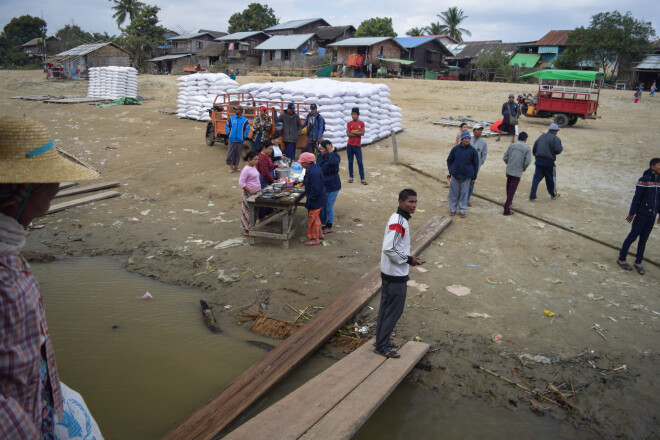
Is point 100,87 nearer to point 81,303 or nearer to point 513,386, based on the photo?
point 81,303

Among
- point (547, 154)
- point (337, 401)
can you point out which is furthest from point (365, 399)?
point (547, 154)

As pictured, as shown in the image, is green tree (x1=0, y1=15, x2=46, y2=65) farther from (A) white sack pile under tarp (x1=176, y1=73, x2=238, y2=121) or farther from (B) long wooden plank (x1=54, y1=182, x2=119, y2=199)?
(B) long wooden plank (x1=54, y1=182, x2=119, y2=199)

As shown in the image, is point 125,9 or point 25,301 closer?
point 25,301

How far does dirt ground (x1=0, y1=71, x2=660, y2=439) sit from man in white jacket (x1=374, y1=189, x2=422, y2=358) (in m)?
0.47

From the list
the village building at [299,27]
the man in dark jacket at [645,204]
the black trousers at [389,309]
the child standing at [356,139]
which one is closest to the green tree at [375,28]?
the village building at [299,27]

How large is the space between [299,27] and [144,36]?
49.4 feet

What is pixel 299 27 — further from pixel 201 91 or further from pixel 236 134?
pixel 236 134

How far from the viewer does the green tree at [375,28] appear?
40438 mm

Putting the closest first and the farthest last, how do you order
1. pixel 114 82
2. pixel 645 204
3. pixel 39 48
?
pixel 645 204 < pixel 114 82 < pixel 39 48

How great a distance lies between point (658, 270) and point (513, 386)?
374 centimetres

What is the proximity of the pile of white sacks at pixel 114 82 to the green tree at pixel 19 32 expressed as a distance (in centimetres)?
3488

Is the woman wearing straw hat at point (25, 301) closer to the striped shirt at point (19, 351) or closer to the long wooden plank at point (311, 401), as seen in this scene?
the striped shirt at point (19, 351)

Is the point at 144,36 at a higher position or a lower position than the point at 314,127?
higher

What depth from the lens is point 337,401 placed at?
10.2 feet
